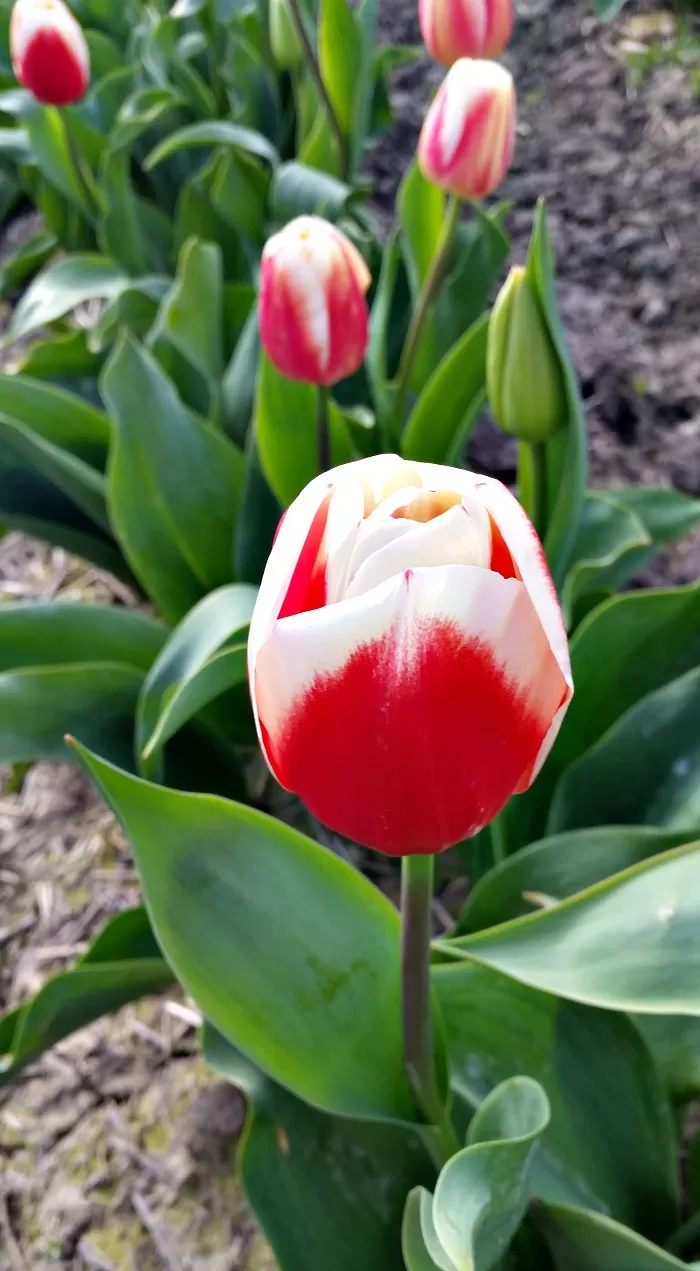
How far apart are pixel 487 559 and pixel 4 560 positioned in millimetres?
1253

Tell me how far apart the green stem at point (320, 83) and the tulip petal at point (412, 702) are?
96 cm

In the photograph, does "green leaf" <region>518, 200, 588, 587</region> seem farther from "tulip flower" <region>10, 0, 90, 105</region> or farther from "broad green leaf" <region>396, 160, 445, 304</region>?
"tulip flower" <region>10, 0, 90, 105</region>

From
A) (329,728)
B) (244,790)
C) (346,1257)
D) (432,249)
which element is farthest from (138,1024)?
(432,249)

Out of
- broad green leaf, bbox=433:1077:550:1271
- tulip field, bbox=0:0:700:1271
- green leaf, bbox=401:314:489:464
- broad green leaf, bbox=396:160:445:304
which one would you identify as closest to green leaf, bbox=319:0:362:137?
tulip field, bbox=0:0:700:1271

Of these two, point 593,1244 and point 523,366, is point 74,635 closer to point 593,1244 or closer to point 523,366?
point 523,366

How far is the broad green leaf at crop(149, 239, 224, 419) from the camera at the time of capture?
102cm

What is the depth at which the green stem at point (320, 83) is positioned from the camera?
1.03 meters

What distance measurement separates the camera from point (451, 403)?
92cm

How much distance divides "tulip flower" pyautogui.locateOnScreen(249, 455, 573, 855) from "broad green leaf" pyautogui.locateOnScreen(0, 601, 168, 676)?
0.53 m

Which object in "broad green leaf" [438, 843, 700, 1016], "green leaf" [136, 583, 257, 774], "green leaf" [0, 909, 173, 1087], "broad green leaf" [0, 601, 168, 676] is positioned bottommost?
"green leaf" [0, 909, 173, 1087]

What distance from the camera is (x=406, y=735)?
30 centimetres

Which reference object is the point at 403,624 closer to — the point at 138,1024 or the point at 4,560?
the point at 138,1024

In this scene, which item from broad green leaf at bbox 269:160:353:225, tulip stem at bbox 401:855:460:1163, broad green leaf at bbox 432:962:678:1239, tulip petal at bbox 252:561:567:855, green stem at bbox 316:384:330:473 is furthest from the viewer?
broad green leaf at bbox 269:160:353:225

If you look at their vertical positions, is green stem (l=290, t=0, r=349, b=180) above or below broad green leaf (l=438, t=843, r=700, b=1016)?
above
